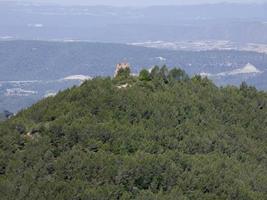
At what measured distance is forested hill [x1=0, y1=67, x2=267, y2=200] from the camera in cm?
2255

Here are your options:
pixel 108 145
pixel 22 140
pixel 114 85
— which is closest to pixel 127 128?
pixel 108 145

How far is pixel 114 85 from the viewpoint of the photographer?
3400cm

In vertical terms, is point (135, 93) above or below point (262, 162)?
above

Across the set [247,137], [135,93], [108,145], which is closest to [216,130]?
[247,137]

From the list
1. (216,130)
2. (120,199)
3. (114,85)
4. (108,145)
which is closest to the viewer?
(120,199)

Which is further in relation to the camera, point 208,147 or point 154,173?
point 208,147

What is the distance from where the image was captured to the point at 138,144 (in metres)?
26.5

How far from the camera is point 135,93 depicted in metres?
32.3

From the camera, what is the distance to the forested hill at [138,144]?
22.5m

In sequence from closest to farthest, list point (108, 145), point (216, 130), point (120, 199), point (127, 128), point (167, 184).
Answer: point (120, 199), point (167, 184), point (108, 145), point (127, 128), point (216, 130)

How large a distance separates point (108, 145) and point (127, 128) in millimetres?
1920

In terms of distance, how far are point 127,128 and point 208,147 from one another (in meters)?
3.37

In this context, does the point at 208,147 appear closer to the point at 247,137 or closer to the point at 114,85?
the point at 247,137

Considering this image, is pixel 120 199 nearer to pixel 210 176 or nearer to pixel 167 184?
pixel 167 184
